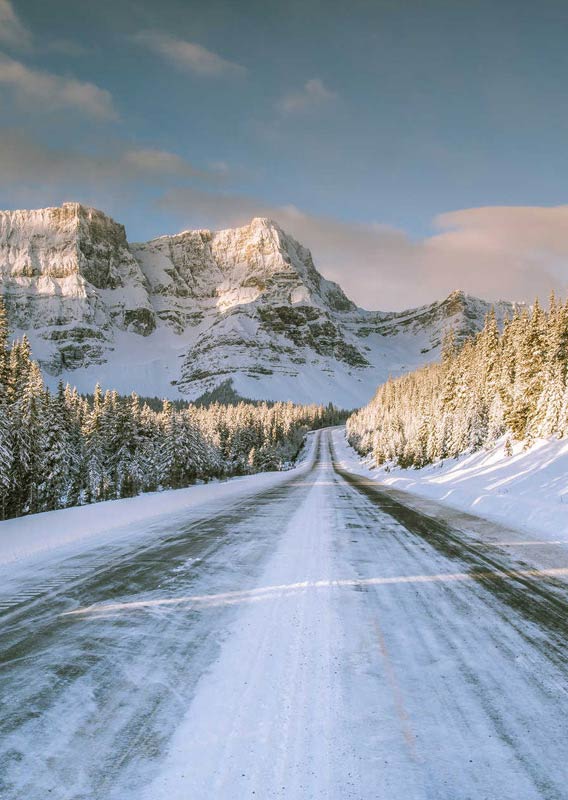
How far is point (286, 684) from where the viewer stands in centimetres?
330

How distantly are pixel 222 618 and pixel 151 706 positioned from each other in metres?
1.66

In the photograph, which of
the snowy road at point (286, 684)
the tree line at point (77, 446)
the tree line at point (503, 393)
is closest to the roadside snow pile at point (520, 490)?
Answer: the tree line at point (503, 393)

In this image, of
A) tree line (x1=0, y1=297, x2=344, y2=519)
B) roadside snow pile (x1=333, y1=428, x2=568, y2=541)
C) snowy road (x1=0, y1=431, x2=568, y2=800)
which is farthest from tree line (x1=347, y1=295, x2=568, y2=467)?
tree line (x1=0, y1=297, x2=344, y2=519)

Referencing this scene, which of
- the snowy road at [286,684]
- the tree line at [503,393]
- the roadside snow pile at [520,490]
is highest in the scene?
the tree line at [503,393]

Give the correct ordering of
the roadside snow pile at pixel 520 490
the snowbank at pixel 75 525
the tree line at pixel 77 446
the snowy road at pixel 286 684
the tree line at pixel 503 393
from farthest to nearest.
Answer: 1. the tree line at pixel 503 393
2. the tree line at pixel 77 446
3. the roadside snow pile at pixel 520 490
4. the snowbank at pixel 75 525
5. the snowy road at pixel 286 684

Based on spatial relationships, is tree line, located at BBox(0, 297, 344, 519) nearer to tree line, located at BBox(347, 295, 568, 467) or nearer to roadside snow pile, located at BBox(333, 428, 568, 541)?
roadside snow pile, located at BBox(333, 428, 568, 541)

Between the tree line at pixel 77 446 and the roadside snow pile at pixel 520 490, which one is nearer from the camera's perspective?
the roadside snow pile at pixel 520 490

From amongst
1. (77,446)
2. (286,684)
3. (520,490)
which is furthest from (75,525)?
(77,446)

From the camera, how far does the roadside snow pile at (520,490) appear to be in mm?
11102

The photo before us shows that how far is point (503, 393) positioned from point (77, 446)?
39.0 metres

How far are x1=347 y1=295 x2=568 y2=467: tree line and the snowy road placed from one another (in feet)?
76.3

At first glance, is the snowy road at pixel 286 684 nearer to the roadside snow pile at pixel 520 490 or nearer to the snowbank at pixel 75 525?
the snowbank at pixel 75 525

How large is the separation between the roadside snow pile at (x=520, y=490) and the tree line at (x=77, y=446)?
77.7 feet

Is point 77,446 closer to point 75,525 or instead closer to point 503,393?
point 75,525
